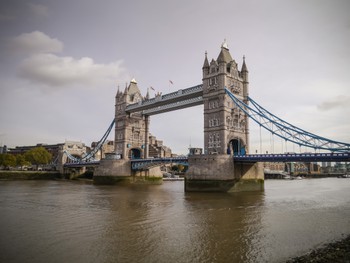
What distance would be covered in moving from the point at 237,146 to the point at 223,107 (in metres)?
7.68

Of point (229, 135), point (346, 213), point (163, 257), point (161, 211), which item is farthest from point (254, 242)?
point (229, 135)

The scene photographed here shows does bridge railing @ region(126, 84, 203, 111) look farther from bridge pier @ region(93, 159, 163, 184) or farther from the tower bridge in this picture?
bridge pier @ region(93, 159, 163, 184)

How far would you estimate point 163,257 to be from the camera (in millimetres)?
11016

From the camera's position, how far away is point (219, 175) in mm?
35281

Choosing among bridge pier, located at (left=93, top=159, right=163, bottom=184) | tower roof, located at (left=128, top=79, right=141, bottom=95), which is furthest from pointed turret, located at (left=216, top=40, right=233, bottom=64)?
bridge pier, located at (left=93, top=159, right=163, bottom=184)

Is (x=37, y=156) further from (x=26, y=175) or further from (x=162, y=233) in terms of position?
(x=162, y=233)

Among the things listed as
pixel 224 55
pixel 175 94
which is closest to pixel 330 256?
pixel 224 55

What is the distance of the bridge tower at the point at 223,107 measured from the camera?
4073 cm

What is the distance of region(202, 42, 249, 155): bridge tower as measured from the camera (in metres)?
40.7

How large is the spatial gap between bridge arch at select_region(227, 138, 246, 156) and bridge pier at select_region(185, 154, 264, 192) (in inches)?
148

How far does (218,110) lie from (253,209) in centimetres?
2105

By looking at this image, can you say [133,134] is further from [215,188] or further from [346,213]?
[346,213]

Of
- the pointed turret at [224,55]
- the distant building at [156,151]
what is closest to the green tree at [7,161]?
the distant building at [156,151]

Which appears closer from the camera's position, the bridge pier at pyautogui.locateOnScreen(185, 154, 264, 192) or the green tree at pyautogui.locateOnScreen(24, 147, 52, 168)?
the bridge pier at pyautogui.locateOnScreen(185, 154, 264, 192)
